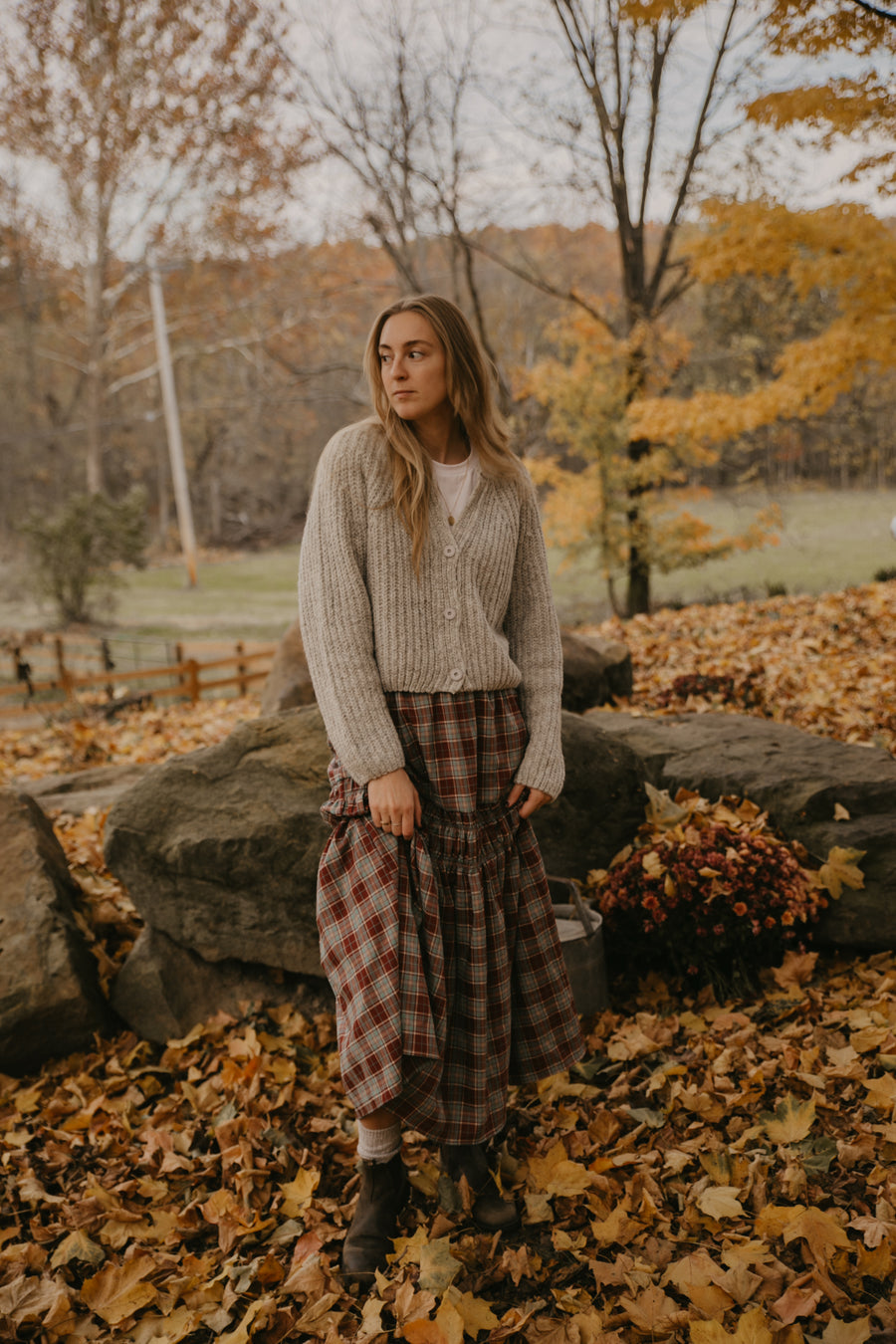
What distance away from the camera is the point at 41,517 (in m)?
13.7

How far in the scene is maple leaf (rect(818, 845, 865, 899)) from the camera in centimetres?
299

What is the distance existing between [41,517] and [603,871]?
42.3ft

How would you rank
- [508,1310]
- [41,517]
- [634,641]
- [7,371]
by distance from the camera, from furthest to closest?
[7,371] < [41,517] < [634,641] < [508,1310]

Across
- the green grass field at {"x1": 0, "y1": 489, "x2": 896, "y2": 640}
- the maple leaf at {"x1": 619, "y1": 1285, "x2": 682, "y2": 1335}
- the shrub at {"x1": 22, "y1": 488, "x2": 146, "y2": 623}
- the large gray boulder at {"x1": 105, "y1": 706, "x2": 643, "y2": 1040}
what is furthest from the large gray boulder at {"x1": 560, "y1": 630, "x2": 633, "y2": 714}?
the shrub at {"x1": 22, "y1": 488, "x2": 146, "y2": 623}

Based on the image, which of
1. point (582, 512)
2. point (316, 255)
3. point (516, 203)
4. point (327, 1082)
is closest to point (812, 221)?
point (582, 512)

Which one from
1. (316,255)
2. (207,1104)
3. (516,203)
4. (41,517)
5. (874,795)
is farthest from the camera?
(316,255)

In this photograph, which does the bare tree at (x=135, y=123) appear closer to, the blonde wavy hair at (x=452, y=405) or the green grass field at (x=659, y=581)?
the green grass field at (x=659, y=581)

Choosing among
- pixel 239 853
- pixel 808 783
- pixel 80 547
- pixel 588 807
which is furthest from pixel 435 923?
pixel 80 547

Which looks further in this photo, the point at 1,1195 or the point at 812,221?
the point at 812,221

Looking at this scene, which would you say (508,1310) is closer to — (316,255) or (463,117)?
(463,117)

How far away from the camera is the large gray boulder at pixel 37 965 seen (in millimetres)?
2877

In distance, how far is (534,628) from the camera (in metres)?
2.28

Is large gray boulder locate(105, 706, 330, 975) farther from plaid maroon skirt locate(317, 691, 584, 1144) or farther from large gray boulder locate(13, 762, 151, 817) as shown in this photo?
large gray boulder locate(13, 762, 151, 817)

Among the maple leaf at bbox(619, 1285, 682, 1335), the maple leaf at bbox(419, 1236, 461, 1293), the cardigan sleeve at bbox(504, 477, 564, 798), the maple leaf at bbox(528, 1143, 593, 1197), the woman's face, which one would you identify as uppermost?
the woman's face
